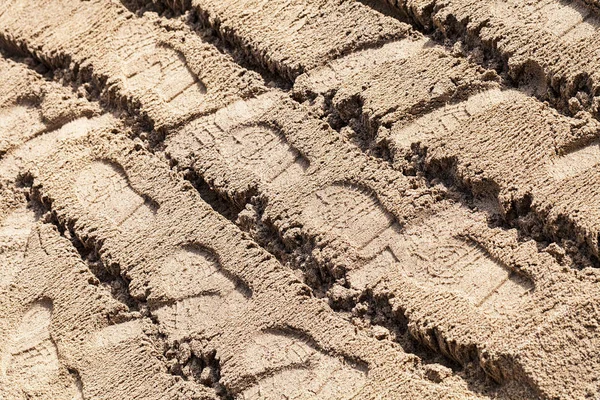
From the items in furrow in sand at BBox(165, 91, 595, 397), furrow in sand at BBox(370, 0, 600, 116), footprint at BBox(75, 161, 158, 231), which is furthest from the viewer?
footprint at BBox(75, 161, 158, 231)

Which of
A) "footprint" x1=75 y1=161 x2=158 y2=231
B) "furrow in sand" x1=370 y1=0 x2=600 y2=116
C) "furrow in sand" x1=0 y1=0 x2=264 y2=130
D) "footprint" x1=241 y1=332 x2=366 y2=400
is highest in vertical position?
"furrow in sand" x1=0 y1=0 x2=264 y2=130

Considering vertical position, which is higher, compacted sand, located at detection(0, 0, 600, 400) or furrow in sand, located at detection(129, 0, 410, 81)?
furrow in sand, located at detection(129, 0, 410, 81)

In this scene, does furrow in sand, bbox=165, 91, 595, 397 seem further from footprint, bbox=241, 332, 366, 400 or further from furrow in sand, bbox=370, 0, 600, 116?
furrow in sand, bbox=370, 0, 600, 116

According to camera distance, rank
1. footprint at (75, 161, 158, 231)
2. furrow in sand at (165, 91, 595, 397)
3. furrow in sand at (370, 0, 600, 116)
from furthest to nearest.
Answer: footprint at (75, 161, 158, 231), furrow in sand at (370, 0, 600, 116), furrow in sand at (165, 91, 595, 397)

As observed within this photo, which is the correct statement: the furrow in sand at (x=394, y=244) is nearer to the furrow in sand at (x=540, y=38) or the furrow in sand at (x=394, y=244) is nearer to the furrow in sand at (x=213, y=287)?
the furrow in sand at (x=213, y=287)

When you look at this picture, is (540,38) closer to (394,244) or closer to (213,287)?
(394,244)

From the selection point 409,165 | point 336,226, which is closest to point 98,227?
point 336,226

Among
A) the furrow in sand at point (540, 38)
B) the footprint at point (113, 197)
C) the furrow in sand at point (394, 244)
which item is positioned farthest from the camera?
the footprint at point (113, 197)

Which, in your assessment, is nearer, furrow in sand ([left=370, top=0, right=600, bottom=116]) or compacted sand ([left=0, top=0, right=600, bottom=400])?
compacted sand ([left=0, top=0, right=600, bottom=400])

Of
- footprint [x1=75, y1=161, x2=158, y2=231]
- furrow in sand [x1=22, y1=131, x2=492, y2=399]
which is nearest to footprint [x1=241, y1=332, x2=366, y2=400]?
furrow in sand [x1=22, y1=131, x2=492, y2=399]

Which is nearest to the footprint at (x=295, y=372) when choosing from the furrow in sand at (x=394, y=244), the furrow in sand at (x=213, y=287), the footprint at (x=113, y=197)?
the furrow in sand at (x=213, y=287)
